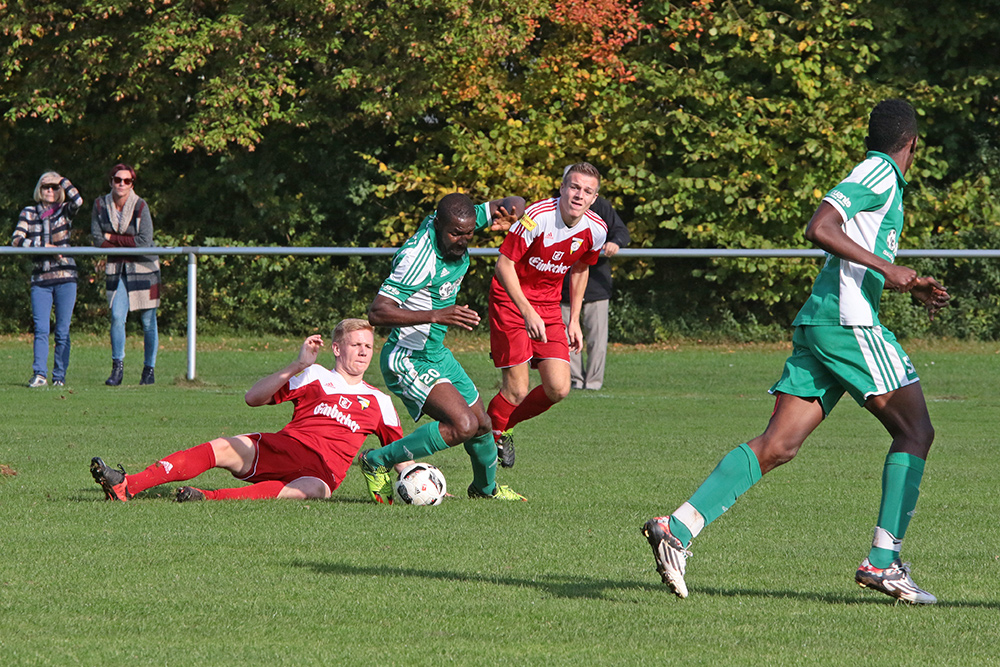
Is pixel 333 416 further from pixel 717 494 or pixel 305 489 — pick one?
pixel 717 494

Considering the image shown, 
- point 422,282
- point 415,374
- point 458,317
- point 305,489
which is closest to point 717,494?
point 458,317

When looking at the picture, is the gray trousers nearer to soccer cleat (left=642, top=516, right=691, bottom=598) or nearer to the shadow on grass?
the shadow on grass

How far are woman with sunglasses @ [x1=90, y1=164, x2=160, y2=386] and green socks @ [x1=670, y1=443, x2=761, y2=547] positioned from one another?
1044 cm

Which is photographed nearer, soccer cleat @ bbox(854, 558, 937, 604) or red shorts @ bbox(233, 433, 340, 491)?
soccer cleat @ bbox(854, 558, 937, 604)

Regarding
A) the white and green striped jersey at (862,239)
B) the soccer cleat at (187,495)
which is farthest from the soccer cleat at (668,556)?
the soccer cleat at (187,495)

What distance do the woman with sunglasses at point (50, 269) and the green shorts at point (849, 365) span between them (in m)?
10.8

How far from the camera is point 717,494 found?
505cm

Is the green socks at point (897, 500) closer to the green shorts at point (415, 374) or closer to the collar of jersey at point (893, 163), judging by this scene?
the collar of jersey at point (893, 163)

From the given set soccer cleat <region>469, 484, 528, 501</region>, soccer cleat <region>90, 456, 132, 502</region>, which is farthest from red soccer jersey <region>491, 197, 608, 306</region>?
Answer: soccer cleat <region>90, 456, 132, 502</region>

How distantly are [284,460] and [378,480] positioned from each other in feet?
1.65

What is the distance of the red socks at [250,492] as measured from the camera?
24.0 feet

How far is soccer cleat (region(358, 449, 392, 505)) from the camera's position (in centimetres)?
748

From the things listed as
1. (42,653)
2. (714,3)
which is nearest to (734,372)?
(714,3)

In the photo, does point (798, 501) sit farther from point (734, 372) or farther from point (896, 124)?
point (734, 372)
